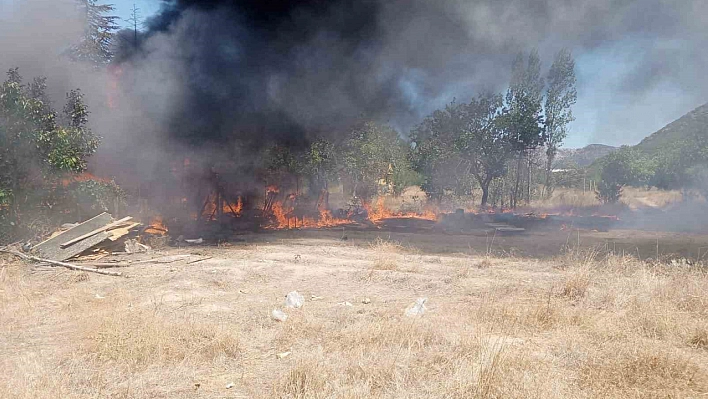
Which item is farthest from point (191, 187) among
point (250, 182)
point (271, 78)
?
point (271, 78)

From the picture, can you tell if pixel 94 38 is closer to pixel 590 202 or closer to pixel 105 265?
pixel 105 265

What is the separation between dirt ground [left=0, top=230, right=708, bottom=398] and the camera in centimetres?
396

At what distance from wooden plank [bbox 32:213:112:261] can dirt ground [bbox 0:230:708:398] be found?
77cm

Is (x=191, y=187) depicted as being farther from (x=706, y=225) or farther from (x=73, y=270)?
(x=706, y=225)

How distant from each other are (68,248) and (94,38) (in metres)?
13.8

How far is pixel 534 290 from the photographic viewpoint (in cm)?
736

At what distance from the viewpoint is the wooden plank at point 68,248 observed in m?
9.71

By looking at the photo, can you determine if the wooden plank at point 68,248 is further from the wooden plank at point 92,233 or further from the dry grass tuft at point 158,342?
the dry grass tuft at point 158,342

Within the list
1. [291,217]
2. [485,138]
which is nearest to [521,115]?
[485,138]

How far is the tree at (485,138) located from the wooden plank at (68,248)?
1708 cm

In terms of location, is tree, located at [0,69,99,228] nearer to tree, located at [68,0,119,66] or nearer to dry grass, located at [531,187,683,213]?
tree, located at [68,0,119,66]

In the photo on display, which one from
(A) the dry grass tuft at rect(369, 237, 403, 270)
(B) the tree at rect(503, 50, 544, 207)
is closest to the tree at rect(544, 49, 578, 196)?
(B) the tree at rect(503, 50, 544, 207)

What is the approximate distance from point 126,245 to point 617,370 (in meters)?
11.0

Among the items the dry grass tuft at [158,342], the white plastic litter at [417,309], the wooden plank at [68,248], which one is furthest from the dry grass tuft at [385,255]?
the wooden plank at [68,248]
